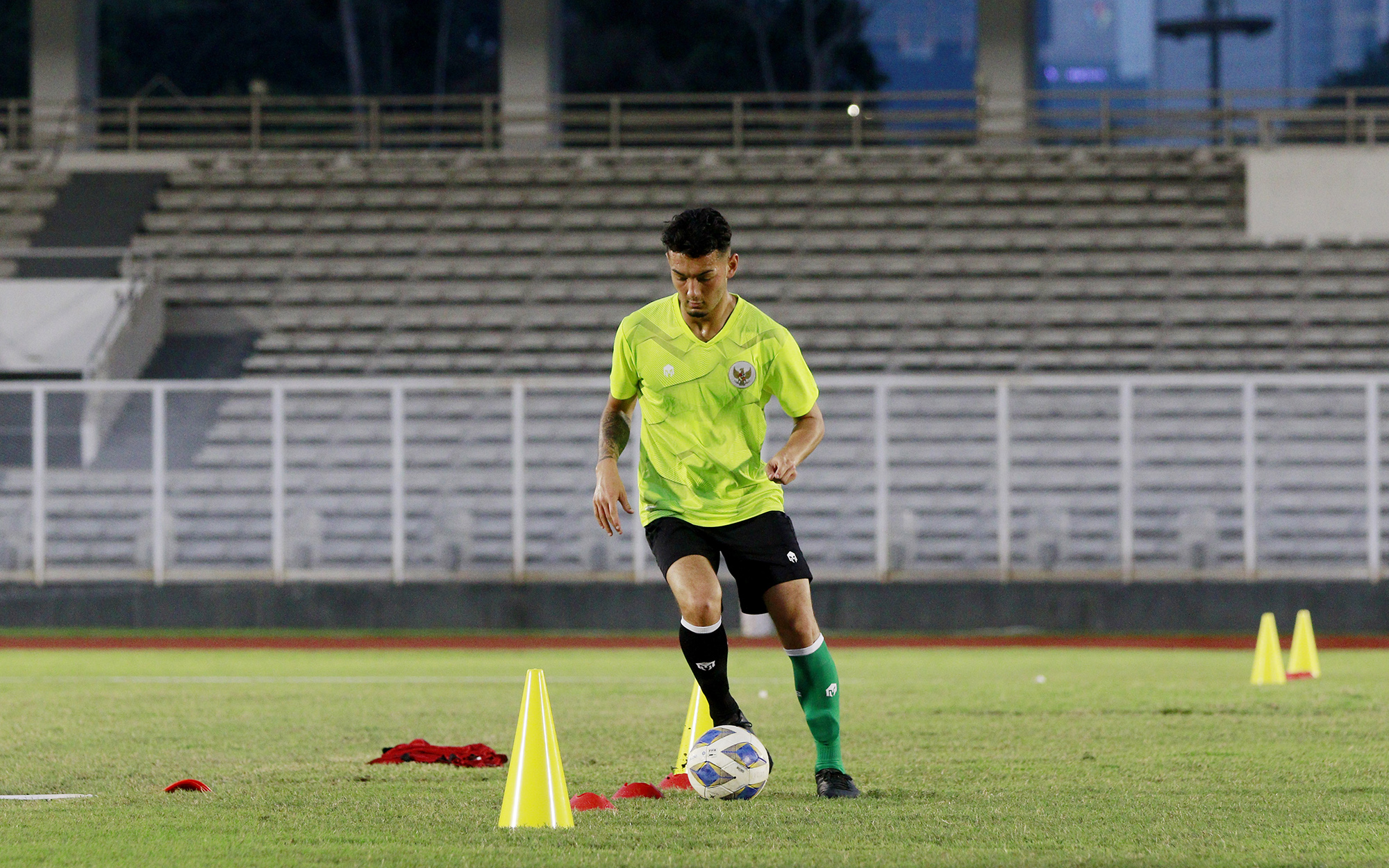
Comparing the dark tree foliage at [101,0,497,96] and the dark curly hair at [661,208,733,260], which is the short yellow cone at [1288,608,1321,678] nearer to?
the dark curly hair at [661,208,733,260]

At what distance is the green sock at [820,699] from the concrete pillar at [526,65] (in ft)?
74.1

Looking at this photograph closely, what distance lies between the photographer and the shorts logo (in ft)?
18.6

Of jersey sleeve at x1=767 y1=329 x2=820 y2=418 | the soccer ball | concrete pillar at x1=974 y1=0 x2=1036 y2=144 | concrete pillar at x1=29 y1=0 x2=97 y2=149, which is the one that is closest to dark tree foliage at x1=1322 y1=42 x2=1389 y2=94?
concrete pillar at x1=974 y1=0 x2=1036 y2=144

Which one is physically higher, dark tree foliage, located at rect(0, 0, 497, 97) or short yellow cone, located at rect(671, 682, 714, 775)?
dark tree foliage, located at rect(0, 0, 497, 97)

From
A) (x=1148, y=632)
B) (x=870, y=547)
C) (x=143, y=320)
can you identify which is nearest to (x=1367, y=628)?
(x=1148, y=632)

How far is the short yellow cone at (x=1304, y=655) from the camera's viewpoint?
36.3 feet

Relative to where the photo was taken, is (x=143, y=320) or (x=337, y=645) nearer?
(x=337, y=645)

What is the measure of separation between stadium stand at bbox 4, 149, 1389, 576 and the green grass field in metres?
4.82

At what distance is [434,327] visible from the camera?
2308cm

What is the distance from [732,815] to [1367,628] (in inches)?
509

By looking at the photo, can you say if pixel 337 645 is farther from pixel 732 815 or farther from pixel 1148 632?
pixel 732 815

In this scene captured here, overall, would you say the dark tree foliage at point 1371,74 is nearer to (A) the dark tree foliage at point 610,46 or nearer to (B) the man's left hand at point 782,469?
(A) the dark tree foliage at point 610,46

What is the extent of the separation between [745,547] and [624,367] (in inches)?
28.0

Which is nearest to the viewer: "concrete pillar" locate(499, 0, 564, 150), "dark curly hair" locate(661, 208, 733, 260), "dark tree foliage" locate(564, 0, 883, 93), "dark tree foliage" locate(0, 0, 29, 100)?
"dark curly hair" locate(661, 208, 733, 260)
